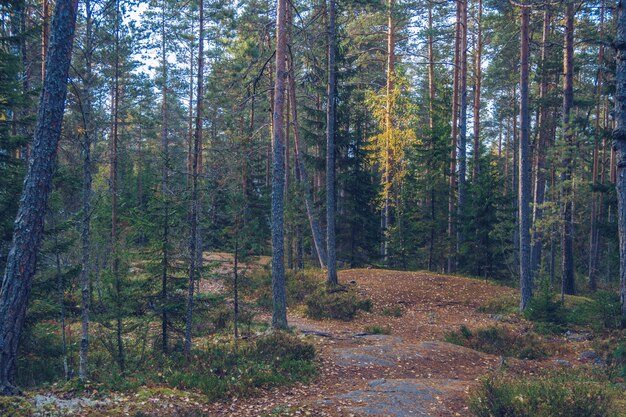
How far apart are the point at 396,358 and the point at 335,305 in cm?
479

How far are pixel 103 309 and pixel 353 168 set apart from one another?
1624 centimetres

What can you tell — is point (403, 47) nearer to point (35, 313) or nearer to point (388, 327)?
point (388, 327)

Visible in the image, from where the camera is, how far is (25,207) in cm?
649

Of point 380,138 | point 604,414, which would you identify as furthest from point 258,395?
point 380,138

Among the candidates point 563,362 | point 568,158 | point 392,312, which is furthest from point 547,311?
point 568,158

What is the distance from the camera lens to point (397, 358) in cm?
1119

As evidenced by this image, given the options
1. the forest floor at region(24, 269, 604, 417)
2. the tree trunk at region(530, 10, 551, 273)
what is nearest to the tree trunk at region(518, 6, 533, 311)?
the forest floor at region(24, 269, 604, 417)

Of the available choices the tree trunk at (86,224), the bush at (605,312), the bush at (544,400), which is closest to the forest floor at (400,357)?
the bush at (544,400)

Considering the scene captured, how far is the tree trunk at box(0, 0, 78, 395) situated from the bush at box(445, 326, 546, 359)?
1104 centimetres

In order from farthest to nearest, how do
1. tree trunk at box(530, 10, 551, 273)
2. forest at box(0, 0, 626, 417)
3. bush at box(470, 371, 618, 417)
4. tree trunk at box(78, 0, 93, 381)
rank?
tree trunk at box(530, 10, 551, 273), tree trunk at box(78, 0, 93, 381), forest at box(0, 0, 626, 417), bush at box(470, 371, 618, 417)

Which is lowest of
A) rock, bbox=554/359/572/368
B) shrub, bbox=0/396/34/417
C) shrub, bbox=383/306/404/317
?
rock, bbox=554/359/572/368

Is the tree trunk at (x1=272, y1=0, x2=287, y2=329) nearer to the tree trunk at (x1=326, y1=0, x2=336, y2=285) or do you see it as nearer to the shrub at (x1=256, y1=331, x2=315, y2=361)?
the shrub at (x1=256, y1=331, x2=315, y2=361)

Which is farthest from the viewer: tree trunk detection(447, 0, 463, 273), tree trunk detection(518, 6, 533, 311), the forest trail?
tree trunk detection(447, 0, 463, 273)

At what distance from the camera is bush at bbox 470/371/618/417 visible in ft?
20.1
